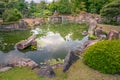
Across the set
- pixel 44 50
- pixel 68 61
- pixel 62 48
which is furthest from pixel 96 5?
pixel 68 61

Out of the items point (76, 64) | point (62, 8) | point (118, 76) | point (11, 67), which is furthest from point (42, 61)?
point (62, 8)

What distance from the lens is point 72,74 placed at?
45.3 feet

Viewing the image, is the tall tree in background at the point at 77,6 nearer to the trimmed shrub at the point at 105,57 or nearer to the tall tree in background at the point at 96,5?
the tall tree in background at the point at 96,5

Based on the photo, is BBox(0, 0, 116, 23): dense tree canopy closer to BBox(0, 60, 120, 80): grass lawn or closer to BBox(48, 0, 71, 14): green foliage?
BBox(48, 0, 71, 14): green foliage

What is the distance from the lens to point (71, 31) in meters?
33.8

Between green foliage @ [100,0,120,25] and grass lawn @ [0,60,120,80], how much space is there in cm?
1977

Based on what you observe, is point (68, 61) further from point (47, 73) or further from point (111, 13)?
point (111, 13)

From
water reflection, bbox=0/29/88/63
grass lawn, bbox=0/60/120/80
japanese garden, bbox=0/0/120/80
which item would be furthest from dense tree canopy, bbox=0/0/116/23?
grass lawn, bbox=0/60/120/80

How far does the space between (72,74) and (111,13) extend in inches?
883

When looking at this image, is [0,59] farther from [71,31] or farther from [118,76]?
[71,31]

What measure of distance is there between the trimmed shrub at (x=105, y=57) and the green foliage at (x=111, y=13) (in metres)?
19.7

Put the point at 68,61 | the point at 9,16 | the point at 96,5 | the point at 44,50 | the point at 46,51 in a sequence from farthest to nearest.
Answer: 1. the point at 96,5
2. the point at 9,16
3. the point at 44,50
4. the point at 46,51
5. the point at 68,61

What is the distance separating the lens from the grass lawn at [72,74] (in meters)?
13.2

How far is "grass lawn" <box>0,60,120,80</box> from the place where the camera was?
1316 centimetres
